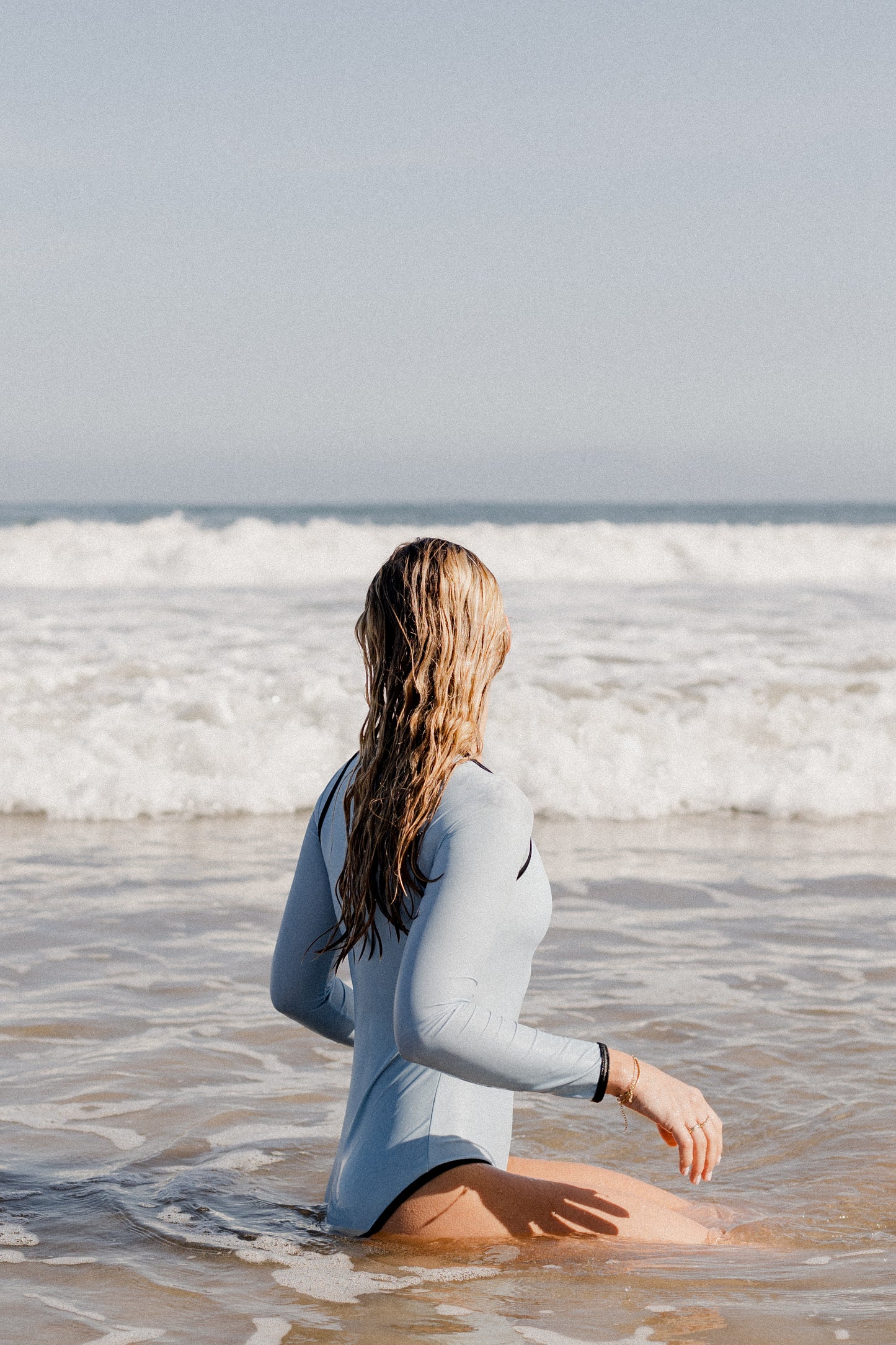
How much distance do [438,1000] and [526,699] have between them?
7430mm

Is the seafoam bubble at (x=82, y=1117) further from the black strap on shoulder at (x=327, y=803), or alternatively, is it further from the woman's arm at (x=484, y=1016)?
the woman's arm at (x=484, y=1016)

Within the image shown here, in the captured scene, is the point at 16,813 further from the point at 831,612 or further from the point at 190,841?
the point at 831,612

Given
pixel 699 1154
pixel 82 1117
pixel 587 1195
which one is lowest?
pixel 82 1117

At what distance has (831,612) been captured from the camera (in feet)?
50.4

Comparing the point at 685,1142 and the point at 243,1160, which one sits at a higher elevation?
the point at 685,1142

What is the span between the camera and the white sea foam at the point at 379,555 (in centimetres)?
2166

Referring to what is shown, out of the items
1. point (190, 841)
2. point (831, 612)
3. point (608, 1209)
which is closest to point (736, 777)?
point (190, 841)

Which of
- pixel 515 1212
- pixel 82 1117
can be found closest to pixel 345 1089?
pixel 82 1117

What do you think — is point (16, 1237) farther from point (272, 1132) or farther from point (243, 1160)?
point (272, 1132)

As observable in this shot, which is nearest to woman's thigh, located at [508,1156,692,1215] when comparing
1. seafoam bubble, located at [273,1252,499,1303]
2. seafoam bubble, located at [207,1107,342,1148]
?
seafoam bubble, located at [273,1252,499,1303]

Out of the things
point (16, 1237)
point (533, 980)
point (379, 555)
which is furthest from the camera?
point (379, 555)

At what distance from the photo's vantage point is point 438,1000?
8.30 feet

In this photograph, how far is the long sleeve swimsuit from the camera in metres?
2.55

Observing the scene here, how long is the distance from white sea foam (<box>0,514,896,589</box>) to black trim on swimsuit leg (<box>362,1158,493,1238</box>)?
17.2 meters
